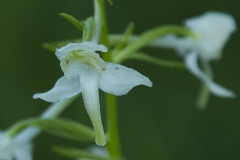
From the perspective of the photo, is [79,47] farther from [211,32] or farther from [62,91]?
[211,32]

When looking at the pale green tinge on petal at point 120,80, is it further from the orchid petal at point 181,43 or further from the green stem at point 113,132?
the orchid petal at point 181,43

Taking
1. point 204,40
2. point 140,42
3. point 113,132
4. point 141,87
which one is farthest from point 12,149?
point 141,87

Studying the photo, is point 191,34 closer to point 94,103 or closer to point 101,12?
point 101,12

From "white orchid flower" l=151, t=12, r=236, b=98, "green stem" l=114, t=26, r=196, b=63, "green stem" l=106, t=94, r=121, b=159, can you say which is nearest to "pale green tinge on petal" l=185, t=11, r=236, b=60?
"white orchid flower" l=151, t=12, r=236, b=98

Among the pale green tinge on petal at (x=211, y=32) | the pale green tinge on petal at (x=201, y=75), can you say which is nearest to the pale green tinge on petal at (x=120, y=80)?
the pale green tinge on petal at (x=201, y=75)

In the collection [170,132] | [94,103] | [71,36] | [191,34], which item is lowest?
[94,103]

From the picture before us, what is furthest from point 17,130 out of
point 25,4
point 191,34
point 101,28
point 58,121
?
point 25,4
